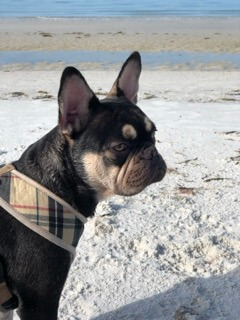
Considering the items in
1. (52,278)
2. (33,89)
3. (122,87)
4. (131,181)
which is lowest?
(33,89)

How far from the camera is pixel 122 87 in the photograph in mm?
3693

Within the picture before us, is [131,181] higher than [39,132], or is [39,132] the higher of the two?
[131,181]

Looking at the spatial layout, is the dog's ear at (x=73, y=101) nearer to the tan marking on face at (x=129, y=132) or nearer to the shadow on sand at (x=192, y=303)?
the tan marking on face at (x=129, y=132)

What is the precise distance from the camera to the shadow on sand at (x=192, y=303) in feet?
12.6

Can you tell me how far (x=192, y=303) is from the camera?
3.95 metres

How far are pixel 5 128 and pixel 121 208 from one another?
3.20 metres

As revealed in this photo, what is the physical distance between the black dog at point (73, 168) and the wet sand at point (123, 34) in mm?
17920

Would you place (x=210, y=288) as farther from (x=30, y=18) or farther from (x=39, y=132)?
(x=30, y=18)

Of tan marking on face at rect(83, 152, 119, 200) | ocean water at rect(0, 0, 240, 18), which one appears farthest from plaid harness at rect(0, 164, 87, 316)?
ocean water at rect(0, 0, 240, 18)

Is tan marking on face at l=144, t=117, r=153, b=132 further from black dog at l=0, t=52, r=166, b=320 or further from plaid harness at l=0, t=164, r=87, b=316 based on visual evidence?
plaid harness at l=0, t=164, r=87, b=316

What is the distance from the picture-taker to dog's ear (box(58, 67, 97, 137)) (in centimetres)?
297

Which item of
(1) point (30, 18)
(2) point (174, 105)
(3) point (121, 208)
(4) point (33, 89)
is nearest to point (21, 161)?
(3) point (121, 208)

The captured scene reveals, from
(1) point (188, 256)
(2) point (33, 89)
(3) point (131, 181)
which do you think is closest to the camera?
(3) point (131, 181)

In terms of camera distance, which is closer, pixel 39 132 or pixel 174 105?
pixel 39 132
